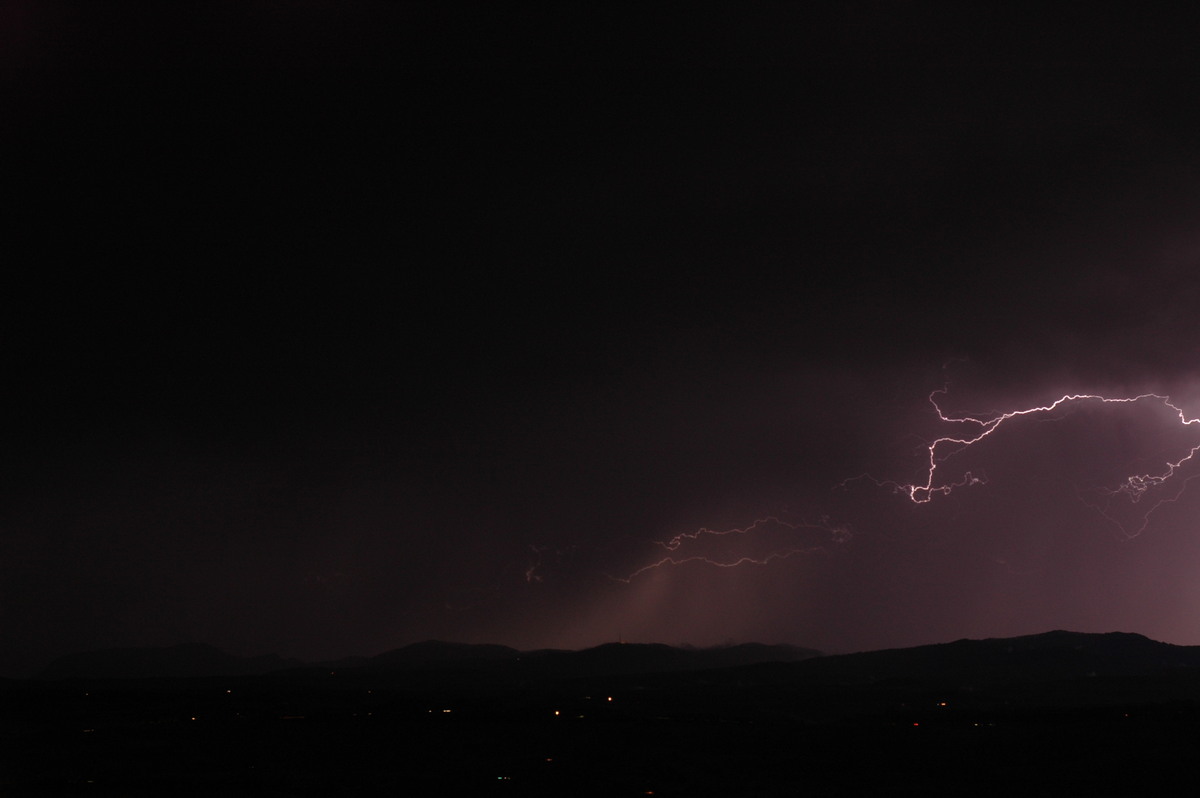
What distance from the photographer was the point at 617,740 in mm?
38844

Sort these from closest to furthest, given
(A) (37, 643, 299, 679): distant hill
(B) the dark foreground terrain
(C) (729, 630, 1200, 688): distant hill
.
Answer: (B) the dark foreground terrain
(C) (729, 630, 1200, 688): distant hill
(A) (37, 643, 299, 679): distant hill

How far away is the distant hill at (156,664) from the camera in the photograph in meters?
152

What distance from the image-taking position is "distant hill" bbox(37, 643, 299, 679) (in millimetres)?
151500

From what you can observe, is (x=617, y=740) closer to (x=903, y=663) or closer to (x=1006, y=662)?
(x=1006, y=662)

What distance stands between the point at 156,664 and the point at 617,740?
13920cm

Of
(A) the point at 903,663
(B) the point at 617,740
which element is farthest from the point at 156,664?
(B) the point at 617,740

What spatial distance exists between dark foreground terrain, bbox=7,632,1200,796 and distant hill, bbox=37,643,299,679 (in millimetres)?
92140

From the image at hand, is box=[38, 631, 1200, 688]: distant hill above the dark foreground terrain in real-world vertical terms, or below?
above

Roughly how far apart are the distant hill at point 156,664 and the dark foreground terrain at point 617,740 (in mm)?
92140

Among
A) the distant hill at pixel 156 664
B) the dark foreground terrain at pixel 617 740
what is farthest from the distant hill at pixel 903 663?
the distant hill at pixel 156 664

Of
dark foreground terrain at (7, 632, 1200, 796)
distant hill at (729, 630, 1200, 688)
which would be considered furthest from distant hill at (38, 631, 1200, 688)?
dark foreground terrain at (7, 632, 1200, 796)

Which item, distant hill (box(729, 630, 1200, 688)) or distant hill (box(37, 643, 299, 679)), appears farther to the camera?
distant hill (box(37, 643, 299, 679))

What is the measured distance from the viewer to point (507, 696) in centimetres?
6122

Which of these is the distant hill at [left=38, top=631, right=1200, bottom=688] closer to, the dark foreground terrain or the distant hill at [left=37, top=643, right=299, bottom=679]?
the dark foreground terrain
